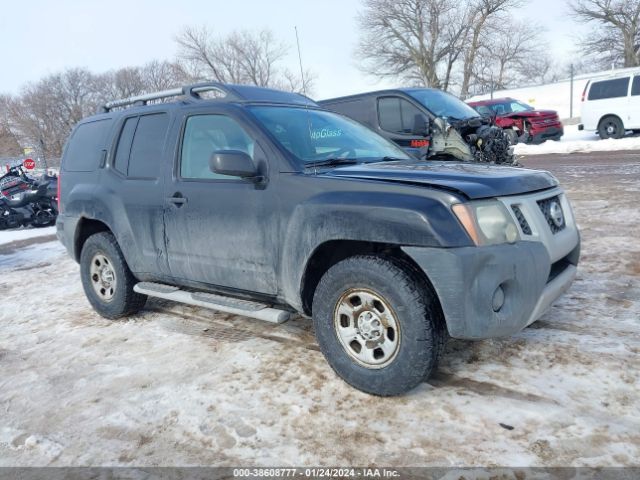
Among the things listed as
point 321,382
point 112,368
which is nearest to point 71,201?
point 112,368

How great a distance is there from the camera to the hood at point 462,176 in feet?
9.04

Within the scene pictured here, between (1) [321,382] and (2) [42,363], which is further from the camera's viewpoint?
(2) [42,363]

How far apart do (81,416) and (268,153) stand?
1953 mm

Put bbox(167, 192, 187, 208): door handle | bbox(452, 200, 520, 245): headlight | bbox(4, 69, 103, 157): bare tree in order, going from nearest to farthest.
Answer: bbox(452, 200, 520, 245): headlight
bbox(167, 192, 187, 208): door handle
bbox(4, 69, 103, 157): bare tree

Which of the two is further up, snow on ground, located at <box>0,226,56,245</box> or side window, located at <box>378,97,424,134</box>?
side window, located at <box>378,97,424,134</box>

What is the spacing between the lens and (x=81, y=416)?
9.75ft

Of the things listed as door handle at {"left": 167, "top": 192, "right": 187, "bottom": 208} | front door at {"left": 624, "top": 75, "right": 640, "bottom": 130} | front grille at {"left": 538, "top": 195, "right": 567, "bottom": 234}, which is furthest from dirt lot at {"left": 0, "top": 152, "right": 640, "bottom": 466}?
front door at {"left": 624, "top": 75, "right": 640, "bottom": 130}

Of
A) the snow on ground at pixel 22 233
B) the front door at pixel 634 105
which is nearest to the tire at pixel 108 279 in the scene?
the snow on ground at pixel 22 233

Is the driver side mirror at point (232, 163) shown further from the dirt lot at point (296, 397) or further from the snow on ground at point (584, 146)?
the snow on ground at point (584, 146)

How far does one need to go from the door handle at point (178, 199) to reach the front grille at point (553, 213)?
2.45m

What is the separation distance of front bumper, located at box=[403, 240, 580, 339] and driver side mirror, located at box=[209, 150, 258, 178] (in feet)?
3.89

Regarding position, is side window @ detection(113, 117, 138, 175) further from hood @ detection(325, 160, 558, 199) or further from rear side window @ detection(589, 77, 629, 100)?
→ rear side window @ detection(589, 77, 629, 100)

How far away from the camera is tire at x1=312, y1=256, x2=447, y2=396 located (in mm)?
2713

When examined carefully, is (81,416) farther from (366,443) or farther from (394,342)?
(394,342)
